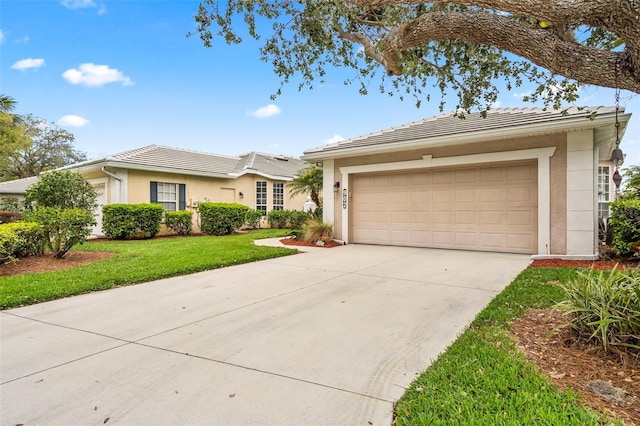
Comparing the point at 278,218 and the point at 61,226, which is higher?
the point at 61,226

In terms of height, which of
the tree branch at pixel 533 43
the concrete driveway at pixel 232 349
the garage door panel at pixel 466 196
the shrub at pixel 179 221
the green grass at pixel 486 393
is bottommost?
the concrete driveway at pixel 232 349

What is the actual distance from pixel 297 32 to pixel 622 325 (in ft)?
21.6

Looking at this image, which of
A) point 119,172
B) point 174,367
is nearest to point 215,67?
point 119,172

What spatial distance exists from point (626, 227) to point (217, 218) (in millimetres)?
13847

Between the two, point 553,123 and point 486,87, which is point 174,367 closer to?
point 486,87

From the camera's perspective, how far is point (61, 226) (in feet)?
27.1

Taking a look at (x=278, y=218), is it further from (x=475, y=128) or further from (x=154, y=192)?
(x=475, y=128)

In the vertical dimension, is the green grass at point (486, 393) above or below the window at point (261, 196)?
below

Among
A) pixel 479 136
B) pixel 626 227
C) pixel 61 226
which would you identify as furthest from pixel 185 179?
pixel 626 227

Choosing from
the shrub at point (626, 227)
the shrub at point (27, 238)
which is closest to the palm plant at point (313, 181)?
the shrub at point (27, 238)

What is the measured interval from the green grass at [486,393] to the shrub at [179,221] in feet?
45.7

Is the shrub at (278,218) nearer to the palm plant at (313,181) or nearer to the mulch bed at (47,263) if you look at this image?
the palm plant at (313,181)

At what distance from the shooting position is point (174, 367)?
10.0 ft

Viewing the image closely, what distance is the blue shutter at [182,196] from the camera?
16448 mm
